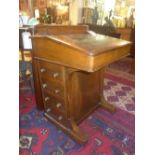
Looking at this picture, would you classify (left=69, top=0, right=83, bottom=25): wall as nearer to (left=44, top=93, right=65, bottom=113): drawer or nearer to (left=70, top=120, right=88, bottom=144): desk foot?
(left=44, top=93, right=65, bottom=113): drawer

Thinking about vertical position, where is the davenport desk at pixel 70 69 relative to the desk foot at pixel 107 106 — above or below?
above

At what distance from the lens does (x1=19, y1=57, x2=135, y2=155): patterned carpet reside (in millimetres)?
1643

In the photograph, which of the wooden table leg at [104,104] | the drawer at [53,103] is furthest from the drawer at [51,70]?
the wooden table leg at [104,104]

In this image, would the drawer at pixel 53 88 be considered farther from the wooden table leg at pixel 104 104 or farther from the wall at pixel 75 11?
the wall at pixel 75 11

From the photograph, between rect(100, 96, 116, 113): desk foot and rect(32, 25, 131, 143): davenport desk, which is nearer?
rect(32, 25, 131, 143): davenport desk

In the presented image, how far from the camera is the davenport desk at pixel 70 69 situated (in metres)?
1.32

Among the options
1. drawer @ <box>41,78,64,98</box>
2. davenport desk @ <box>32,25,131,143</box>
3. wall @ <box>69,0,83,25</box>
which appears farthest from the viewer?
wall @ <box>69,0,83,25</box>

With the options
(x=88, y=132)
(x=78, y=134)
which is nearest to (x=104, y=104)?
(x=88, y=132)

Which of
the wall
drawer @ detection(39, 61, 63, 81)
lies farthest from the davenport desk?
the wall

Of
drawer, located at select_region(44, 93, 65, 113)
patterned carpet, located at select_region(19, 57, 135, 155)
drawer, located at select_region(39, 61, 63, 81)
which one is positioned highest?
drawer, located at select_region(39, 61, 63, 81)

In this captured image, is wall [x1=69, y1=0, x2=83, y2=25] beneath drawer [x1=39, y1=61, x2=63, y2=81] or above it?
above
